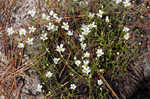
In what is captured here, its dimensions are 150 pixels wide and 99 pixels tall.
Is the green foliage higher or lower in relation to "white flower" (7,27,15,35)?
lower

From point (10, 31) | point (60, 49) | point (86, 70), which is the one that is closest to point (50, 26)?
point (60, 49)

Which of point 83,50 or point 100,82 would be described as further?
point 83,50

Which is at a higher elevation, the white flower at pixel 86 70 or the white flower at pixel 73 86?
the white flower at pixel 86 70

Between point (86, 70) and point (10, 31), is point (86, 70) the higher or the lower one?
the lower one

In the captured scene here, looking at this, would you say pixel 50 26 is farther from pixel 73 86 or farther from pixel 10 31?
pixel 73 86

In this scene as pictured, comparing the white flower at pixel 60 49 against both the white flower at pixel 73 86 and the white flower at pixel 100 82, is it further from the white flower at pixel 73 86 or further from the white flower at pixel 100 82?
the white flower at pixel 100 82

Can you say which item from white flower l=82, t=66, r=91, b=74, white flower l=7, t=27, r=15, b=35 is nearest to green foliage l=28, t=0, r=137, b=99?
white flower l=82, t=66, r=91, b=74

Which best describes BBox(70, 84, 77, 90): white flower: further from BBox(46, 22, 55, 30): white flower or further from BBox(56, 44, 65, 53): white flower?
BBox(46, 22, 55, 30): white flower

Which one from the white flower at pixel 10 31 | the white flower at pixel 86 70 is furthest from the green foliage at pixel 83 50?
the white flower at pixel 10 31

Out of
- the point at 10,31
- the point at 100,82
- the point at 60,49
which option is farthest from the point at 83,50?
the point at 10,31

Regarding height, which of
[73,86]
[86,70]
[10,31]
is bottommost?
[73,86]

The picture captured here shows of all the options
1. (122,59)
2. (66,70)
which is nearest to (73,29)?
(66,70)
